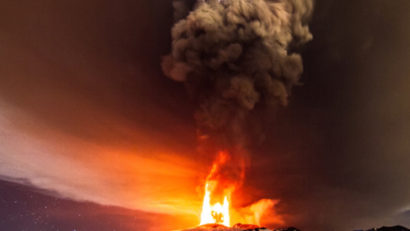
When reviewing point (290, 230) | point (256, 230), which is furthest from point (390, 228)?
point (256, 230)

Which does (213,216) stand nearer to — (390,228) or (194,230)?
(194,230)

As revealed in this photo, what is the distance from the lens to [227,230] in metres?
75.2

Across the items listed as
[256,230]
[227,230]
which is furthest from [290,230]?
[227,230]

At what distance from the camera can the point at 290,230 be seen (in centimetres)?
17200

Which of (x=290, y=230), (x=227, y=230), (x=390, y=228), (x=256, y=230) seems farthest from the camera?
(x=390, y=228)

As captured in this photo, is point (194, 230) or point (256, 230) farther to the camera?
point (256, 230)

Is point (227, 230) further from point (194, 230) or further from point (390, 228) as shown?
point (390, 228)

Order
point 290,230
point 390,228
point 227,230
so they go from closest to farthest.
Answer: point 227,230, point 290,230, point 390,228

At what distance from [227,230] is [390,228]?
17185 centimetres

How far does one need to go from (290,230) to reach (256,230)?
3488 inches

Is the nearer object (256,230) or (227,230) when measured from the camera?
(227,230)

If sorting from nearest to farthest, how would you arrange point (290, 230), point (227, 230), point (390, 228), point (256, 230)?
point (227, 230) → point (256, 230) → point (290, 230) → point (390, 228)

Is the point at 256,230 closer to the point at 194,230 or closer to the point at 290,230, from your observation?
the point at 194,230

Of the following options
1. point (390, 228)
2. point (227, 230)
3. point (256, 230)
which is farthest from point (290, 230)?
point (227, 230)
